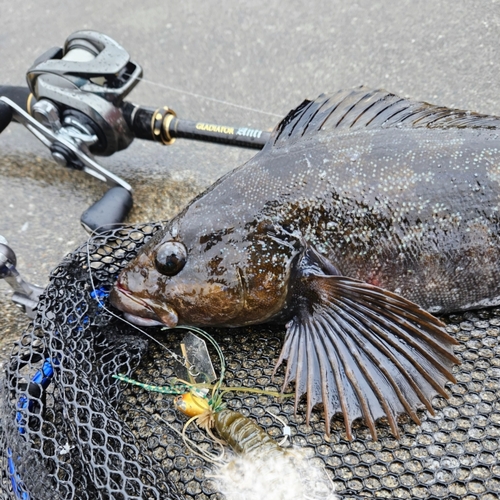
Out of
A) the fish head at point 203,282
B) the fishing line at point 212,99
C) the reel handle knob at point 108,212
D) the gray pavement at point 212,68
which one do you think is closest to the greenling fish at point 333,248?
the fish head at point 203,282

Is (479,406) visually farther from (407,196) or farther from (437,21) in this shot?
(437,21)

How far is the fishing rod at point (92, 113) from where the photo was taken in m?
3.18

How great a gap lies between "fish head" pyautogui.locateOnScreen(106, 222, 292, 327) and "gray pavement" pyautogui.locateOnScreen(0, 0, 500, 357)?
107cm

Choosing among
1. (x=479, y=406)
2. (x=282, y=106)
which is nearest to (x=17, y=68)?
(x=282, y=106)

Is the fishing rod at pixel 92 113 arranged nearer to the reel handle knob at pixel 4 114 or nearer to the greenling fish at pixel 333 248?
the reel handle knob at pixel 4 114

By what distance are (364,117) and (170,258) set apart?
1.22 metres

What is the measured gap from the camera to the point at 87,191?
3.80m

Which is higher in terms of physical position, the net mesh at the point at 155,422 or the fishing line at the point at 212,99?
the fishing line at the point at 212,99

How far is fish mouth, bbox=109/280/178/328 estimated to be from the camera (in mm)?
2348

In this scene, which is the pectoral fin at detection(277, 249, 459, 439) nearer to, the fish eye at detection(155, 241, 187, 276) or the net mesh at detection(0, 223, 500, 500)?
the net mesh at detection(0, 223, 500, 500)

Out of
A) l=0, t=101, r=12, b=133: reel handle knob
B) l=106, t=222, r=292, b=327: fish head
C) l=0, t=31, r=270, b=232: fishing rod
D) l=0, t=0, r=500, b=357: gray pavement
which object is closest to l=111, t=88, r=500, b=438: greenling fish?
l=106, t=222, r=292, b=327: fish head

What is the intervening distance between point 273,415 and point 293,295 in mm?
540

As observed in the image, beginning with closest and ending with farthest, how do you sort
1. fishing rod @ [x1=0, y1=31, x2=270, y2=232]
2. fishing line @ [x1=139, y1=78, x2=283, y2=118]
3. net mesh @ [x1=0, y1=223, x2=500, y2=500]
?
net mesh @ [x1=0, y1=223, x2=500, y2=500]
fishing rod @ [x1=0, y1=31, x2=270, y2=232]
fishing line @ [x1=139, y1=78, x2=283, y2=118]

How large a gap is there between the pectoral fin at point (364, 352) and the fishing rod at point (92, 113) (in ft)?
4.30
